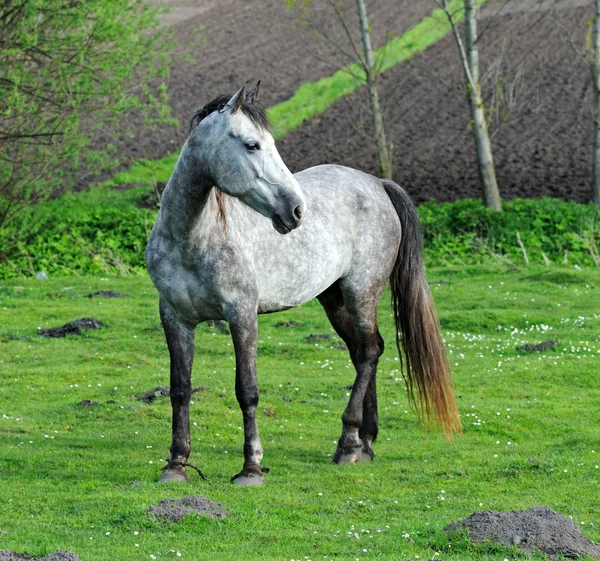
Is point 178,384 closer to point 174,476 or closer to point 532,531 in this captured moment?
point 174,476

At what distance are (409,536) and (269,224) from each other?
9.12ft

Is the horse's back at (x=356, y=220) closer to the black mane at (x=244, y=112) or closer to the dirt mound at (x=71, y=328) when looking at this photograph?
the black mane at (x=244, y=112)

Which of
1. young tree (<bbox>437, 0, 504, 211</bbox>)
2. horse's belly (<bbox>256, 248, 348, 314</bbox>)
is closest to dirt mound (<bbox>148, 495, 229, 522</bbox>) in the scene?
horse's belly (<bbox>256, 248, 348, 314</bbox>)

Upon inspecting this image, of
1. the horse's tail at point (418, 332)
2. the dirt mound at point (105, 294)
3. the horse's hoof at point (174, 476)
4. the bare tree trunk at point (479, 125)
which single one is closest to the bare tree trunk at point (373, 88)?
the bare tree trunk at point (479, 125)

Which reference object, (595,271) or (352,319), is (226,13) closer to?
(595,271)

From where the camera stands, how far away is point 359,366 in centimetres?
849

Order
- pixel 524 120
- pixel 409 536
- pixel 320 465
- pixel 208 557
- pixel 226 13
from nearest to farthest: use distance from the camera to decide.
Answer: pixel 208 557 → pixel 409 536 → pixel 320 465 → pixel 524 120 → pixel 226 13

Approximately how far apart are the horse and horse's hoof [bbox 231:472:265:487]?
0.4 inches

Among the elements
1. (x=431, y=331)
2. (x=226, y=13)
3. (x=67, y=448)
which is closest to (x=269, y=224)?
(x=431, y=331)

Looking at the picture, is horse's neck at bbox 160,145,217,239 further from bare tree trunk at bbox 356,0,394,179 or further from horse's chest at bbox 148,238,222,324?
bare tree trunk at bbox 356,0,394,179

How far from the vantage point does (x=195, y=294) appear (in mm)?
7199

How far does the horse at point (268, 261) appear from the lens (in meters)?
6.75

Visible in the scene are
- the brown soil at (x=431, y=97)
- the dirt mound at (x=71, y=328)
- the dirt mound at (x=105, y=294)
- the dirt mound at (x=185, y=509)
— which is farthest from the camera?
the brown soil at (x=431, y=97)

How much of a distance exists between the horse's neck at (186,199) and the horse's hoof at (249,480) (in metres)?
1.87
